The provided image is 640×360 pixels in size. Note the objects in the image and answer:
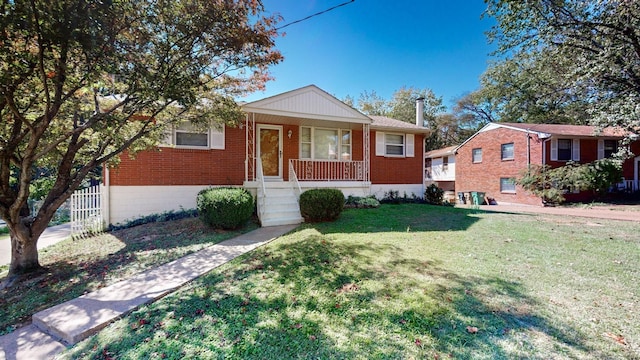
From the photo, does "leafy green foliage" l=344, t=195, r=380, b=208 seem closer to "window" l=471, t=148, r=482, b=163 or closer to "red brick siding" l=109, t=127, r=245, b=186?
"red brick siding" l=109, t=127, r=245, b=186

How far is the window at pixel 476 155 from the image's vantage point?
20.8 meters

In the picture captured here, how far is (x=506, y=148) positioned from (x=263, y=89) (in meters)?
17.8

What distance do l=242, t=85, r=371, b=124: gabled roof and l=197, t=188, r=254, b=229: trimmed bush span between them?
3210mm

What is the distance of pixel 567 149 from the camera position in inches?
666

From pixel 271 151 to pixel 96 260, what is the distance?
6.59 meters

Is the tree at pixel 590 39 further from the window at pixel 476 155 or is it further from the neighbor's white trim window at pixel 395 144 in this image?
the window at pixel 476 155

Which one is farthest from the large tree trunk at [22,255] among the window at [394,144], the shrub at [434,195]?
the shrub at [434,195]

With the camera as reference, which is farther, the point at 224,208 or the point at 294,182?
the point at 294,182

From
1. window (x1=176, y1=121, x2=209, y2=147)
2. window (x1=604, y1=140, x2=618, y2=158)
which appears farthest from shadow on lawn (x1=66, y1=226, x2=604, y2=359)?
window (x1=604, y1=140, x2=618, y2=158)

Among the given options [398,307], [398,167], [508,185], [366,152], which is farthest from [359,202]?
[508,185]

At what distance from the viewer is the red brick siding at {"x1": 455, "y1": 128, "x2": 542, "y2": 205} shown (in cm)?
1653

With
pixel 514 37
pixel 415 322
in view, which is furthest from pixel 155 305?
pixel 514 37

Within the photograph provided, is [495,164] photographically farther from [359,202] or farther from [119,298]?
[119,298]

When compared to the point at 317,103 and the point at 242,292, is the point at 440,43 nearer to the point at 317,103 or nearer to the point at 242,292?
the point at 317,103
